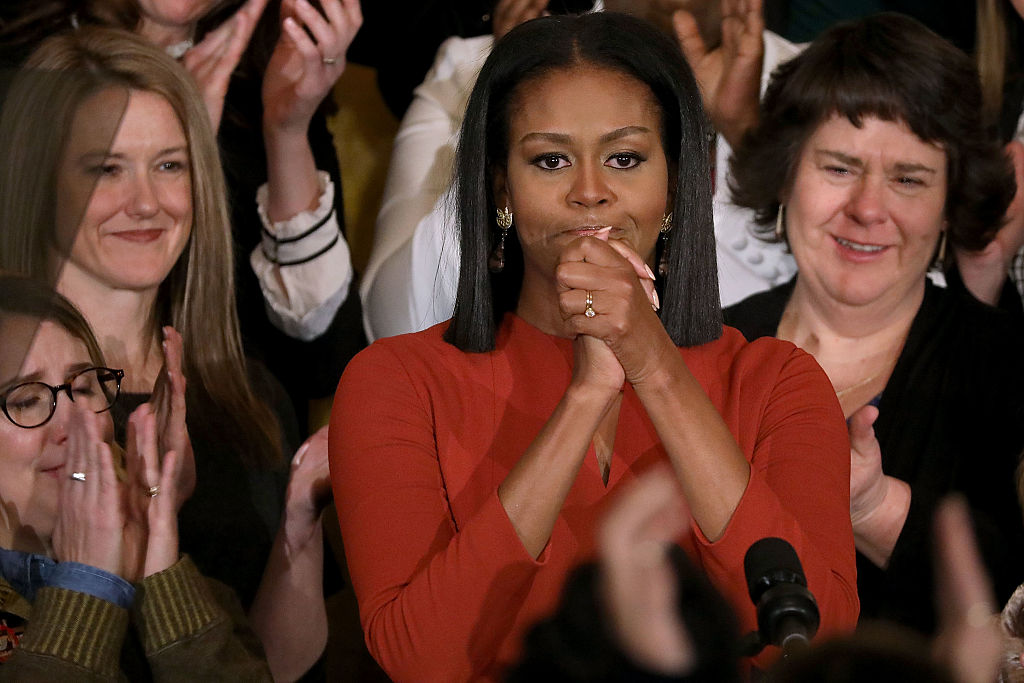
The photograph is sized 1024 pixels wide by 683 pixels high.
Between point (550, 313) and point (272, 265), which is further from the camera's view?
point (272, 265)

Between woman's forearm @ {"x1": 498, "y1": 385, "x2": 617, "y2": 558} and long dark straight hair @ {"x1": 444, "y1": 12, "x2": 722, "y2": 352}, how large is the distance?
231mm

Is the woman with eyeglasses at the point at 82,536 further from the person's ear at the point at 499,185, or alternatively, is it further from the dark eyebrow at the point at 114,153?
the person's ear at the point at 499,185

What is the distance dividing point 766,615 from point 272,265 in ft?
4.41

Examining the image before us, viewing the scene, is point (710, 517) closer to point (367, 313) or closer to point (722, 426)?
point (722, 426)

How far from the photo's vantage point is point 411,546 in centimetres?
140

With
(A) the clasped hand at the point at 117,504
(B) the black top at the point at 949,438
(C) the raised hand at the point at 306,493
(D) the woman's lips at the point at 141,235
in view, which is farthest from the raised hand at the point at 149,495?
(B) the black top at the point at 949,438

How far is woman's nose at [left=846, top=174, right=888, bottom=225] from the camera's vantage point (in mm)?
2062

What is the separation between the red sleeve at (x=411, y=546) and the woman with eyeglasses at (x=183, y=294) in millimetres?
510

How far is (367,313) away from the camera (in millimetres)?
2234

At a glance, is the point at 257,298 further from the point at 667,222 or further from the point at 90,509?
the point at 667,222

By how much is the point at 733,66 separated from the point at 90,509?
50.4 inches

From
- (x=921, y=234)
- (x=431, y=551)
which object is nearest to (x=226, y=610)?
(x=431, y=551)

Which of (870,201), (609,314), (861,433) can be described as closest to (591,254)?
(609,314)

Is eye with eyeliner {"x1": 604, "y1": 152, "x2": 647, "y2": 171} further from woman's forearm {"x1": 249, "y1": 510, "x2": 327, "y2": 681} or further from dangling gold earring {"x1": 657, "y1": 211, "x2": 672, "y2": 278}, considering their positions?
woman's forearm {"x1": 249, "y1": 510, "x2": 327, "y2": 681}
